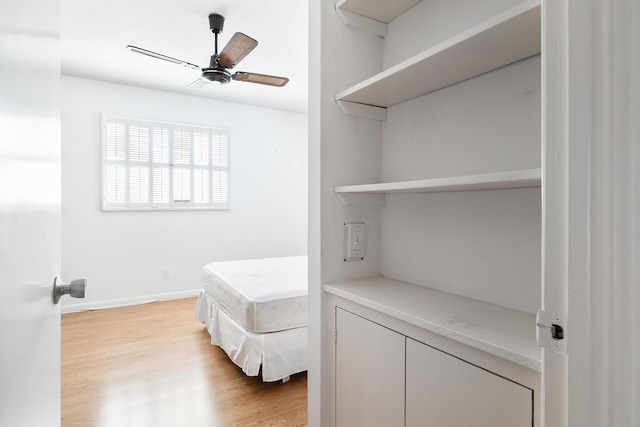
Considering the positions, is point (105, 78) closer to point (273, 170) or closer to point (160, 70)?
point (160, 70)

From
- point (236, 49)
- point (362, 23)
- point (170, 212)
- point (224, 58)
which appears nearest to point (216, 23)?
point (224, 58)

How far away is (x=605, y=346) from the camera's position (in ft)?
1.61

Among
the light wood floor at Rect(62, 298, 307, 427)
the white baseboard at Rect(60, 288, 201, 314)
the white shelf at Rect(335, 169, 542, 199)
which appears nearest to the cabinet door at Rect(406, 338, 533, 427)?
the white shelf at Rect(335, 169, 542, 199)

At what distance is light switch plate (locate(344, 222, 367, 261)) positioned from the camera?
1.46 m

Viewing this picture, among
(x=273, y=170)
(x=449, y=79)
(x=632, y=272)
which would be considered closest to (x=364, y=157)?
(x=449, y=79)

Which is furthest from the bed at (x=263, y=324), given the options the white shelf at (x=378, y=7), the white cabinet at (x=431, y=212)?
the white shelf at (x=378, y=7)

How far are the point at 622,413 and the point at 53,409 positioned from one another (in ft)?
3.87

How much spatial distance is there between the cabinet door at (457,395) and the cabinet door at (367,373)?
0.19ft

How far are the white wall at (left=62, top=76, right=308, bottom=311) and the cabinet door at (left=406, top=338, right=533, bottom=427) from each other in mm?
3873

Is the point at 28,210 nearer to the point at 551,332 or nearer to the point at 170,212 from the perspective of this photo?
the point at 551,332

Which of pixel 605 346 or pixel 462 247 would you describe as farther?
pixel 462 247

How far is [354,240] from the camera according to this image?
1.47 metres

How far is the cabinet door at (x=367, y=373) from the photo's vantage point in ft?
3.58

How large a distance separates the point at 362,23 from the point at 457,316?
1.24 meters
